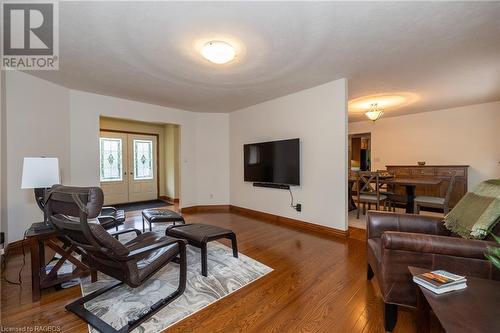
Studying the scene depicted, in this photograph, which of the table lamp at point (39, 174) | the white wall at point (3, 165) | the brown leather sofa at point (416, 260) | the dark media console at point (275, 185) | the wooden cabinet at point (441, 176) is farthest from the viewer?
the wooden cabinet at point (441, 176)

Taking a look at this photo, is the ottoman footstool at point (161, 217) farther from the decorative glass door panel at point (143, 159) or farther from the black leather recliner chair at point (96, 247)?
the decorative glass door panel at point (143, 159)

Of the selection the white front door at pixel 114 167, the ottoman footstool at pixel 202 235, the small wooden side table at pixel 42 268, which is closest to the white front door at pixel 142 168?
the white front door at pixel 114 167

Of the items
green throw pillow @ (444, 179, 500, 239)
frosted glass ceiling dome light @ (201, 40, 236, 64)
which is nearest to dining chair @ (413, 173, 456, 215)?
green throw pillow @ (444, 179, 500, 239)

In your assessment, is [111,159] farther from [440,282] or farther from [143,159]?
[440,282]

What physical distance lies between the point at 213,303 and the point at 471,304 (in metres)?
1.71

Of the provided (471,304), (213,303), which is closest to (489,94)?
(471,304)

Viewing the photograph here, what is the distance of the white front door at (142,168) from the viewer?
6.48 meters

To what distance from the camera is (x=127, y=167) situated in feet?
21.0

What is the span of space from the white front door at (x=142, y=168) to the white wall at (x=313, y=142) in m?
3.59

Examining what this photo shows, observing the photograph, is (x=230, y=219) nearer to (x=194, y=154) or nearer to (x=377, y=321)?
(x=194, y=154)

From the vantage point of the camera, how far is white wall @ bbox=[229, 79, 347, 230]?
3.46m

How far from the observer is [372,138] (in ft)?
21.7

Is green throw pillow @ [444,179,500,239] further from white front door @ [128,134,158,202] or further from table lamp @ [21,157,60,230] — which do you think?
white front door @ [128,134,158,202]

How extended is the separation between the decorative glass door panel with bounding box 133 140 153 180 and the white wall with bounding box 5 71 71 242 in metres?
2.92
